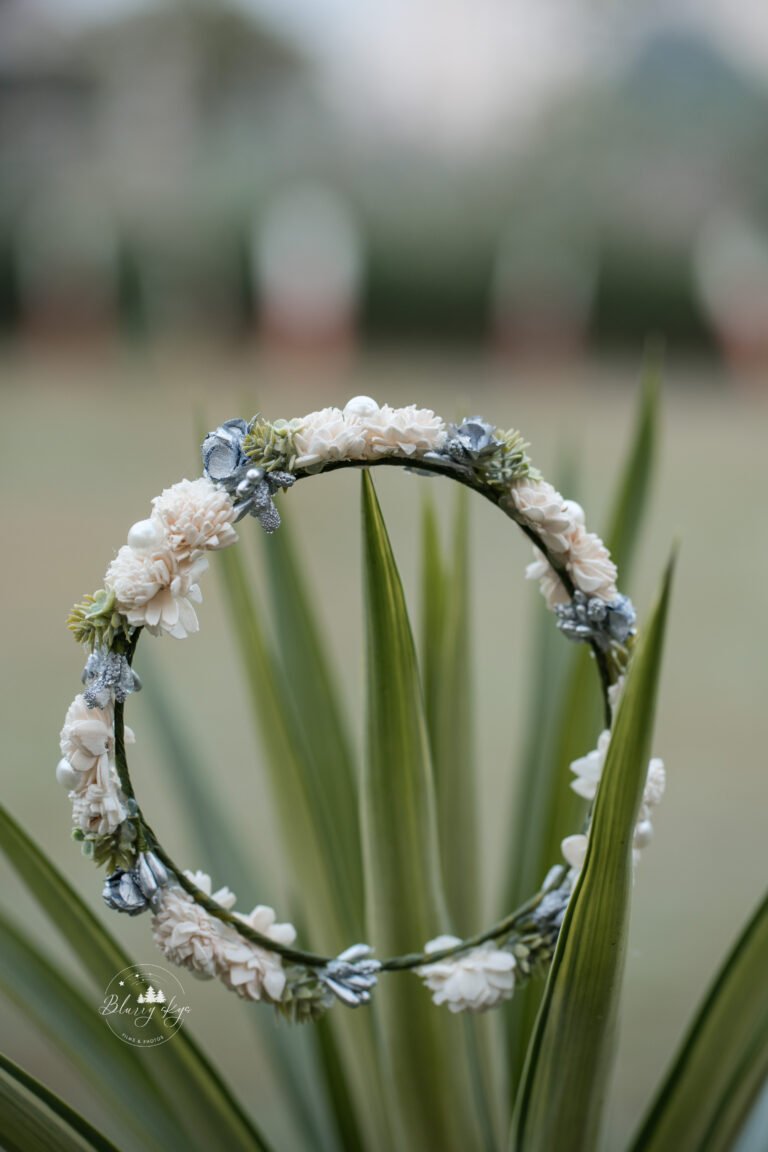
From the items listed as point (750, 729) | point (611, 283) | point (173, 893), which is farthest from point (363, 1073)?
point (611, 283)

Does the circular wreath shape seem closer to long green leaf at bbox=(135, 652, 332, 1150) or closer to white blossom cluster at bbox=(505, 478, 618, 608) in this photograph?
white blossom cluster at bbox=(505, 478, 618, 608)

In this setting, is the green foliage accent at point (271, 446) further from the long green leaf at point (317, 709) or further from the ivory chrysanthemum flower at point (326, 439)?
the long green leaf at point (317, 709)

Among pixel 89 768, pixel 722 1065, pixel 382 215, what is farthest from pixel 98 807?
pixel 382 215

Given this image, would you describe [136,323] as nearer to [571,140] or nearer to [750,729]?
[571,140]

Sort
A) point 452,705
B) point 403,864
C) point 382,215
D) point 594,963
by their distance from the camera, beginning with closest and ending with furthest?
point 594,963 < point 403,864 < point 452,705 < point 382,215

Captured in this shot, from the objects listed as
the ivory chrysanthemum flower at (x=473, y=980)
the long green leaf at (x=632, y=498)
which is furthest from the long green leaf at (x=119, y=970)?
the long green leaf at (x=632, y=498)

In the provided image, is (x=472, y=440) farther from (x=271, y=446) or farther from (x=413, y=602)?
(x=413, y=602)
